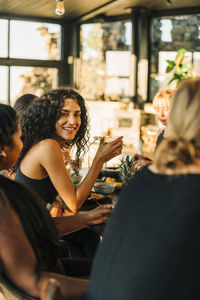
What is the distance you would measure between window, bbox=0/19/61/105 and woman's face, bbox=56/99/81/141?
5435 mm

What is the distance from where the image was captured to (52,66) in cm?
805

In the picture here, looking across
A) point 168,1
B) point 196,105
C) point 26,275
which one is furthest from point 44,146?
point 168,1

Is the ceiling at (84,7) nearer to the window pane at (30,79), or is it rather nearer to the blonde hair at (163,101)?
the window pane at (30,79)

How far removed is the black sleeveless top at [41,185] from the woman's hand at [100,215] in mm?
505

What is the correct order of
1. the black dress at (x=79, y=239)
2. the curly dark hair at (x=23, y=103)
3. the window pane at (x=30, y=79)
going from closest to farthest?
the black dress at (x=79, y=239), the curly dark hair at (x=23, y=103), the window pane at (x=30, y=79)

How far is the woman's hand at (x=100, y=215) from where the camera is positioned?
1.76 metres

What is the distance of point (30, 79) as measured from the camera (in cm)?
786

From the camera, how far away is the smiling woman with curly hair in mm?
2191

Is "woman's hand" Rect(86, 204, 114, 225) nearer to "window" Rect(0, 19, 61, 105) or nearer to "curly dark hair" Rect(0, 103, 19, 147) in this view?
"curly dark hair" Rect(0, 103, 19, 147)

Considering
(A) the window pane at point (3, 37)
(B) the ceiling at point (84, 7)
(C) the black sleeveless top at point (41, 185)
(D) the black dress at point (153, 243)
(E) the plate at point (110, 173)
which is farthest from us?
(A) the window pane at point (3, 37)

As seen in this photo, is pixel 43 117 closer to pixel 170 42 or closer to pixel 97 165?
pixel 97 165

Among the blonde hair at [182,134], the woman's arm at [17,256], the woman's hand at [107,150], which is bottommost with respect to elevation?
the woman's arm at [17,256]

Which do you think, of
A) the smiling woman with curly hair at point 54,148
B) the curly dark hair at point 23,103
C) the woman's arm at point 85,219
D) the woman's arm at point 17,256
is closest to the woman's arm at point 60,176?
the smiling woman with curly hair at point 54,148

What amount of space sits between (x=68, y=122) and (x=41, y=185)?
47 centimetres
